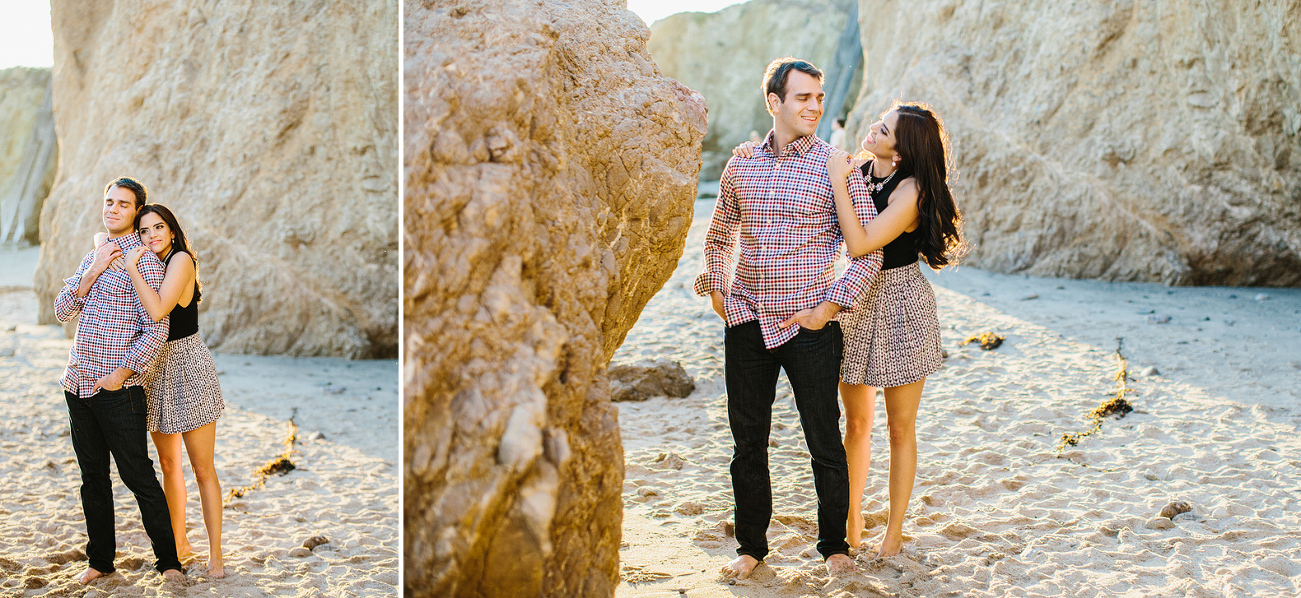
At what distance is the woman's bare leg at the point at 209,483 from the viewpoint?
10.5 ft

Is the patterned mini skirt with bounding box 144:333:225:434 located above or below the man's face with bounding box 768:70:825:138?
below

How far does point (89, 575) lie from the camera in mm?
3205

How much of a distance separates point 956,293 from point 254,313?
19.8 ft

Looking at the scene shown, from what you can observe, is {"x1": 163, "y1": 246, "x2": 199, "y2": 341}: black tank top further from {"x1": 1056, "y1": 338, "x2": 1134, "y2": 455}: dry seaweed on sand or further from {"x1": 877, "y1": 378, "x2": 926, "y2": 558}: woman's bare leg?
{"x1": 1056, "y1": 338, "x2": 1134, "y2": 455}: dry seaweed on sand

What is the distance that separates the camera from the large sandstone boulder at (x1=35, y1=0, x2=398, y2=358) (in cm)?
747

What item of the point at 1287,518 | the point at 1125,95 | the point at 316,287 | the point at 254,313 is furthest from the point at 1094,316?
the point at 254,313

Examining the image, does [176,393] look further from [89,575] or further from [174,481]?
[89,575]

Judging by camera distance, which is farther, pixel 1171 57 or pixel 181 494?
pixel 1171 57

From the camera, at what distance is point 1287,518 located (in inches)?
140

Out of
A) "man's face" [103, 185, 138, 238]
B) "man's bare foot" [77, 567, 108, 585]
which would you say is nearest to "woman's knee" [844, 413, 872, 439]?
"man's face" [103, 185, 138, 238]

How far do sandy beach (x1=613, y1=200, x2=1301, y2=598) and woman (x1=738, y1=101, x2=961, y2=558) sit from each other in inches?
18.2

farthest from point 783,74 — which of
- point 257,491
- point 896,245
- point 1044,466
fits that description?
point 257,491

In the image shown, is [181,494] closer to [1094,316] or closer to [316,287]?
[316,287]

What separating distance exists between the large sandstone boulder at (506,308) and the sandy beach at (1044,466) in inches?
44.6
